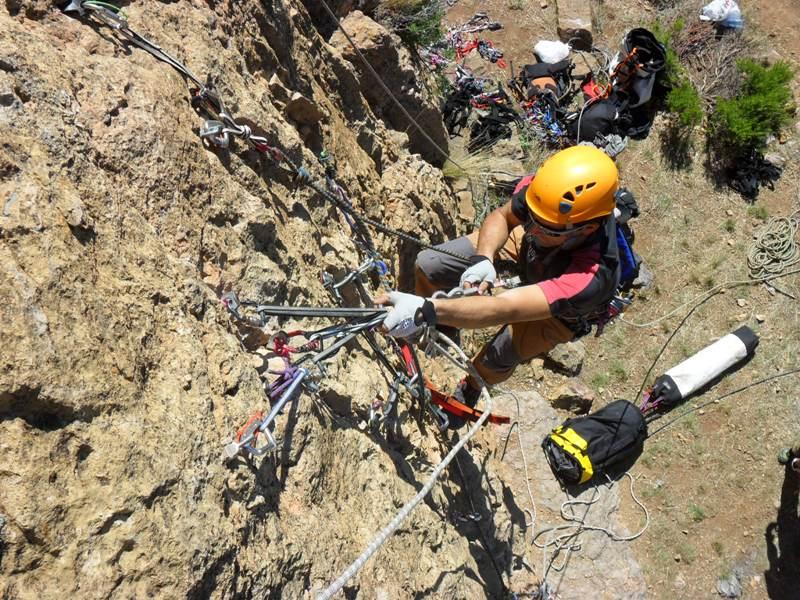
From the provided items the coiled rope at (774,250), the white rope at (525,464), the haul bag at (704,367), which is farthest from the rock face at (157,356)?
the coiled rope at (774,250)

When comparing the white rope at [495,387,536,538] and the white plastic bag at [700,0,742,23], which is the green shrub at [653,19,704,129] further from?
the white rope at [495,387,536,538]

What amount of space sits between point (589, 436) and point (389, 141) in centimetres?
299

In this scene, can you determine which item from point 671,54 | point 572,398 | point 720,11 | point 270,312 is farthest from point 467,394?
point 720,11

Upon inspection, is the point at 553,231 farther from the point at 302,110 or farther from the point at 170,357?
the point at 170,357

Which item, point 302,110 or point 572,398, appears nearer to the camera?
point 302,110

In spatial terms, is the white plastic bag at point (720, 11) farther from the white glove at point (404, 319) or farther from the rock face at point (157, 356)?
the white glove at point (404, 319)

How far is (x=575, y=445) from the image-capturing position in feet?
16.4

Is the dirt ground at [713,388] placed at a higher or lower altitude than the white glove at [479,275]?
lower

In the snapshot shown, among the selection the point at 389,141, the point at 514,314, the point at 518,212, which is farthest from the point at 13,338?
the point at 389,141

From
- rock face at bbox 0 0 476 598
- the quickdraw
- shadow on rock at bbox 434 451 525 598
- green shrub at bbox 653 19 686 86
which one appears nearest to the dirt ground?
green shrub at bbox 653 19 686 86

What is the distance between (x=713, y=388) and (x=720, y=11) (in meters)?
5.38

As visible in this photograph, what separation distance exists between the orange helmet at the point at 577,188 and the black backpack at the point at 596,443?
2577mm

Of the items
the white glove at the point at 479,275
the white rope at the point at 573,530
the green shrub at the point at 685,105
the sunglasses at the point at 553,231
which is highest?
the sunglasses at the point at 553,231

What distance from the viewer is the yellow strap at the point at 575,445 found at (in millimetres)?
4927
